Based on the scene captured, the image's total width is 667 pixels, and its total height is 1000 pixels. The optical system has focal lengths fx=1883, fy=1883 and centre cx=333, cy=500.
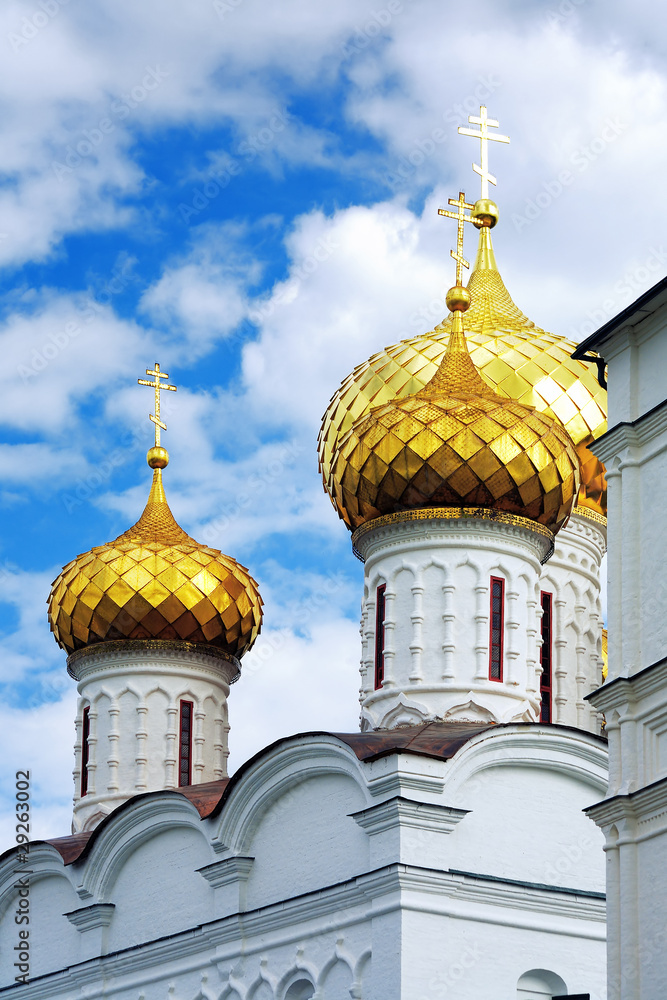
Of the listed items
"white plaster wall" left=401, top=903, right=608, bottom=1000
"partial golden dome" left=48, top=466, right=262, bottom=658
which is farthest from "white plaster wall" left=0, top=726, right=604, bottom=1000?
"partial golden dome" left=48, top=466, right=262, bottom=658

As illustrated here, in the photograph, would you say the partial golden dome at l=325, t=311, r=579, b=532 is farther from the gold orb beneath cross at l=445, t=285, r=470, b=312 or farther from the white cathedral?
the gold orb beneath cross at l=445, t=285, r=470, b=312

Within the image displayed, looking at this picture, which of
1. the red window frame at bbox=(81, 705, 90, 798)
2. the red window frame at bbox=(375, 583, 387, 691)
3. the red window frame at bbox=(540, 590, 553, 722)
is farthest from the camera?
the red window frame at bbox=(81, 705, 90, 798)

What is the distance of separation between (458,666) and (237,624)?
4074mm

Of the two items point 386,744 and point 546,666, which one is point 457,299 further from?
point 386,744

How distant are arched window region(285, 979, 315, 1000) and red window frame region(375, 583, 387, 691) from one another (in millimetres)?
3155

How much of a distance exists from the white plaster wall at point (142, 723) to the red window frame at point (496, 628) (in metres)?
4.11

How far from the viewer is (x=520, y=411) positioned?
18000 mm

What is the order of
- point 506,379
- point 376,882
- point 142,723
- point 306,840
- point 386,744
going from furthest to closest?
point 506,379
point 142,723
point 306,840
point 386,744
point 376,882

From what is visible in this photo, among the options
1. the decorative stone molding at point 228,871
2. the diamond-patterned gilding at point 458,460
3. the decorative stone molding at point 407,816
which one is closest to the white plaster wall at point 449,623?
the diamond-patterned gilding at point 458,460

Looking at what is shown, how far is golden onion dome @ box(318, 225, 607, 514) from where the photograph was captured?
66.5 ft

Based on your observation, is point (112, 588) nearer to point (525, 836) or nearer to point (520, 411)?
point (520, 411)

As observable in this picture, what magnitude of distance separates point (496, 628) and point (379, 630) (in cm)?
111

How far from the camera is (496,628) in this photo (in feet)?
57.2

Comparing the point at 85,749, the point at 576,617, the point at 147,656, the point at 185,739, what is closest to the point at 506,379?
the point at 576,617
